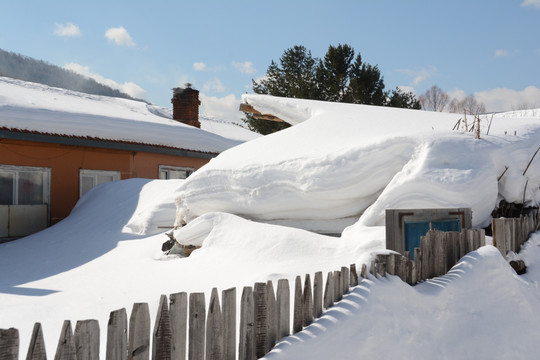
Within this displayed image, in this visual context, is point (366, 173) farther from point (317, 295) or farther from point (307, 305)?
point (307, 305)

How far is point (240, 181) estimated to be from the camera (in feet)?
25.9

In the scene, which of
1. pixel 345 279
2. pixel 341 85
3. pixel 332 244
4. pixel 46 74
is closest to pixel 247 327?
pixel 345 279

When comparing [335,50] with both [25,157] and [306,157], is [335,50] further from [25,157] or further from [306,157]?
[306,157]

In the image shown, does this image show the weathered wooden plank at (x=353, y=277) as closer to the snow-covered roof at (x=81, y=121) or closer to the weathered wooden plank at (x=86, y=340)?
the weathered wooden plank at (x=86, y=340)

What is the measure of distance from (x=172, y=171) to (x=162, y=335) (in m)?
13.9

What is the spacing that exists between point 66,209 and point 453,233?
449 inches

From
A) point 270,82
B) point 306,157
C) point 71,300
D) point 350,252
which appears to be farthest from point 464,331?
point 270,82

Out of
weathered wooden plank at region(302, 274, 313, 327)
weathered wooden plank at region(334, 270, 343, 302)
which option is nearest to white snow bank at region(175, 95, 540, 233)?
weathered wooden plank at region(334, 270, 343, 302)

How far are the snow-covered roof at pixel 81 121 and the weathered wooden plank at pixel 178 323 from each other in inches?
436

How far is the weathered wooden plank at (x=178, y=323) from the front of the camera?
2.43 metres

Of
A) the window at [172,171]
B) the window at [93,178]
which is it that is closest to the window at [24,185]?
the window at [93,178]

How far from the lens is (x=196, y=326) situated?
99.7 inches

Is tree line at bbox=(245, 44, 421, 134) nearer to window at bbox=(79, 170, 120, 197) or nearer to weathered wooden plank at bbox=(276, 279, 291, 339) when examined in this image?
window at bbox=(79, 170, 120, 197)

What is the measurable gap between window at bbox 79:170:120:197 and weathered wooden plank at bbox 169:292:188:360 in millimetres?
12160
